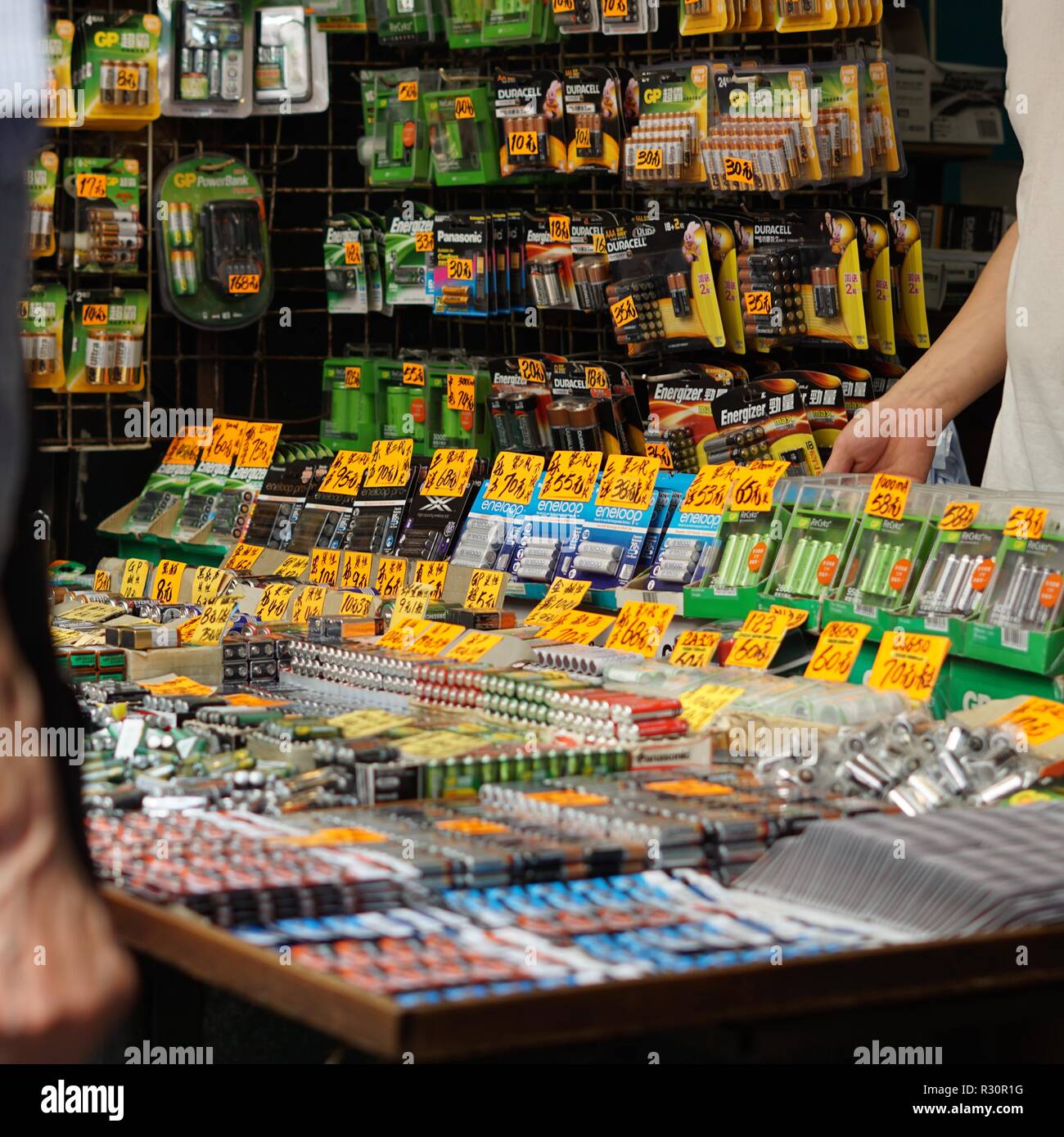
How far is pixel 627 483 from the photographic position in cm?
448

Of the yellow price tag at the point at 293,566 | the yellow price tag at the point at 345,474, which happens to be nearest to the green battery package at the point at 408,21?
the yellow price tag at the point at 345,474

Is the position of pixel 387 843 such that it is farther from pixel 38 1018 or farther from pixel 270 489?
pixel 270 489

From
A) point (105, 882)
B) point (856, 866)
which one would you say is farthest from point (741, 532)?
point (105, 882)

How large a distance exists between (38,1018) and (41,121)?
452mm

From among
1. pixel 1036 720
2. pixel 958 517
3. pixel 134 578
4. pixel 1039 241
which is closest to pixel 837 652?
pixel 958 517

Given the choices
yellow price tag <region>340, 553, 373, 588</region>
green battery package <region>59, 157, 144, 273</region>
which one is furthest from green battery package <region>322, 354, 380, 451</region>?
yellow price tag <region>340, 553, 373, 588</region>

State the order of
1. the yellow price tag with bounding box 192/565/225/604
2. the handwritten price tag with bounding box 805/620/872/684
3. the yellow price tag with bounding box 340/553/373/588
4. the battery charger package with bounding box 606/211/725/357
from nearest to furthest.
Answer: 1. the handwritten price tag with bounding box 805/620/872/684
2. the yellow price tag with bounding box 340/553/373/588
3. the yellow price tag with bounding box 192/565/225/604
4. the battery charger package with bounding box 606/211/725/357

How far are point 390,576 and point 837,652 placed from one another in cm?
183

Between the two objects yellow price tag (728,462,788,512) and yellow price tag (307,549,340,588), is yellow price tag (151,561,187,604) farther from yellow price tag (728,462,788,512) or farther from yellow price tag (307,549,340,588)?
yellow price tag (728,462,788,512)

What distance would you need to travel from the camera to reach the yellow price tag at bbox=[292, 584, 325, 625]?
15.5 feet

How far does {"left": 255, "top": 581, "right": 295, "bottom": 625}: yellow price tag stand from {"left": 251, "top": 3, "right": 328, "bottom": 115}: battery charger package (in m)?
2.70

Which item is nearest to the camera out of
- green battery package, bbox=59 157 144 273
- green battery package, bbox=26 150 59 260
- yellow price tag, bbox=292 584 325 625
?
yellow price tag, bbox=292 584 325 625

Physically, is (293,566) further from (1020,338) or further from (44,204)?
(1020,338)

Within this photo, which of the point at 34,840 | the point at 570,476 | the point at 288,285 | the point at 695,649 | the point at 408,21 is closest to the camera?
the point at 34,840
